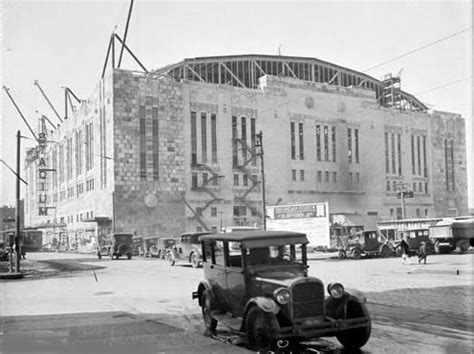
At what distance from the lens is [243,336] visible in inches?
337

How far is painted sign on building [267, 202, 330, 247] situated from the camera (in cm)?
3434

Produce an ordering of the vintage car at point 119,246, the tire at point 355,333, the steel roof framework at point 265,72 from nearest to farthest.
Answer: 1. the tire at point 355,333
2. the vintage car at point 119,246
3. the steel roof framework at point 265,72

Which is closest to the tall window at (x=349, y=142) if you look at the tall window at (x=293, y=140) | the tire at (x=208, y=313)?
the tall window at (x=293, y=140)

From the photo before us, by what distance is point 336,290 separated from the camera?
26.1 ft

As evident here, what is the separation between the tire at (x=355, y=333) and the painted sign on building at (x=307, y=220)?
85.2 feet

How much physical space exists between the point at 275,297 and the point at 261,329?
0.50 meters

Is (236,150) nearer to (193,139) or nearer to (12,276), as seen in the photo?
(193,139)

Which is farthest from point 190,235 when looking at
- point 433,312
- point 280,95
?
point 280,95

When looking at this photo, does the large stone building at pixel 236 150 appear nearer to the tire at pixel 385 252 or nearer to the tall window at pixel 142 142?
the tall window at pixel 142 142

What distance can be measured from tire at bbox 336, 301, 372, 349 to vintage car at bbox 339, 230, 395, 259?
26.6m

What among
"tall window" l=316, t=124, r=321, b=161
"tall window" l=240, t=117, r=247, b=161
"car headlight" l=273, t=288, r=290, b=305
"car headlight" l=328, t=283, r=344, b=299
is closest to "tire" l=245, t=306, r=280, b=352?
"car headlight" l=273, t=288, r=290, b=305

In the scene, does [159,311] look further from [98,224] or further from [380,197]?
[380,197]

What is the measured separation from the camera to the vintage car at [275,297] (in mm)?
7406

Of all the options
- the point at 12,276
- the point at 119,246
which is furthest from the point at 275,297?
the point at 119,246
